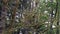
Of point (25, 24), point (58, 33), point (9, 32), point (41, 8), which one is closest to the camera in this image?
point (9, 32)

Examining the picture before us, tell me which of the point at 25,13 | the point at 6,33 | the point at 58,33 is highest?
the point at 25,13

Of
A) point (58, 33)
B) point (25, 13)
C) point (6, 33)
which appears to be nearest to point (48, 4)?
point (58, 33)

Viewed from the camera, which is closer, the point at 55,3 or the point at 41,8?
the point at 41,8

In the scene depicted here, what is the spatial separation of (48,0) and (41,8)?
31 centimetres

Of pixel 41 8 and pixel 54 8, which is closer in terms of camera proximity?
pixel 41 8

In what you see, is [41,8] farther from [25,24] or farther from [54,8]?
[25,24]

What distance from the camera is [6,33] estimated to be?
141cm

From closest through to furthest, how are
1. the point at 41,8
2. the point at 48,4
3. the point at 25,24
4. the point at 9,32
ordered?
the point at 9,32 → the point at 25,24 → the point at 41,8 → the point at 48,4

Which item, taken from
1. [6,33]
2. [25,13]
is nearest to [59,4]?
[25,13]

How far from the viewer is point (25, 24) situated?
A: 1.54m

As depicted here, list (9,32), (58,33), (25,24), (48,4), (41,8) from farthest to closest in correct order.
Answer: (58,33)
(48,4)
(41,8)
(25,24)
(9,32)

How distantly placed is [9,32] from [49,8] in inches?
39.1

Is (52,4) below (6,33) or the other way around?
the other way around

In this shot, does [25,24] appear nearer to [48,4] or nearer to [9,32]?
[9,32]
